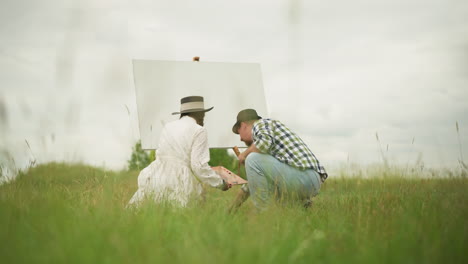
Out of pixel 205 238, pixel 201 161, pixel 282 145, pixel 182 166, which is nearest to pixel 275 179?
pixel 282 145

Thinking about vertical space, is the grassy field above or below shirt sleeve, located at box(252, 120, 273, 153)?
below

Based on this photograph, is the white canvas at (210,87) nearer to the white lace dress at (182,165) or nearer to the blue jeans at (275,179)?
the white lace dress at (182,165)

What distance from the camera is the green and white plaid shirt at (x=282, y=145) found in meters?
3.16

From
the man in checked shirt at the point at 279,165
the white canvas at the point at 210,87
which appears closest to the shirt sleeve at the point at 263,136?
the man in checked shirt at the point at 279,165

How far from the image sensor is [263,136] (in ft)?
10.3

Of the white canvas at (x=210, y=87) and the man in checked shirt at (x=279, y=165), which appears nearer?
the man in checked shirt at (x=279, y=165)

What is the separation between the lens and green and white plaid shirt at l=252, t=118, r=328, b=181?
3158 mm

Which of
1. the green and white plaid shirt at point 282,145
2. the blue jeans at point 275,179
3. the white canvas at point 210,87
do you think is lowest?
the blue jeans at point 275,179

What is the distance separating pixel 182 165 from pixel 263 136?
0.72m

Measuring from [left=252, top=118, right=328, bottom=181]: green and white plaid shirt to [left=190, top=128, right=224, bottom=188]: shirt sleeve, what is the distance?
1.40ft

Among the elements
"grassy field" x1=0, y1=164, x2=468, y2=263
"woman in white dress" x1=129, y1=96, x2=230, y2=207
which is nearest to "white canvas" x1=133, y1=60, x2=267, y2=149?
"woman in white dress" x1=129, y1=96, x2=230, y2=207

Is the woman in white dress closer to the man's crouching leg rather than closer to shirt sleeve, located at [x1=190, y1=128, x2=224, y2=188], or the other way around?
shirt sleeve, located at [x1=190, y1=128, x2=224, y2=188]

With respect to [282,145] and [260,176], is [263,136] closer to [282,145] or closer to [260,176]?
[282,145]

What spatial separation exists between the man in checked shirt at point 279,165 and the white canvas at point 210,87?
1480 mm
